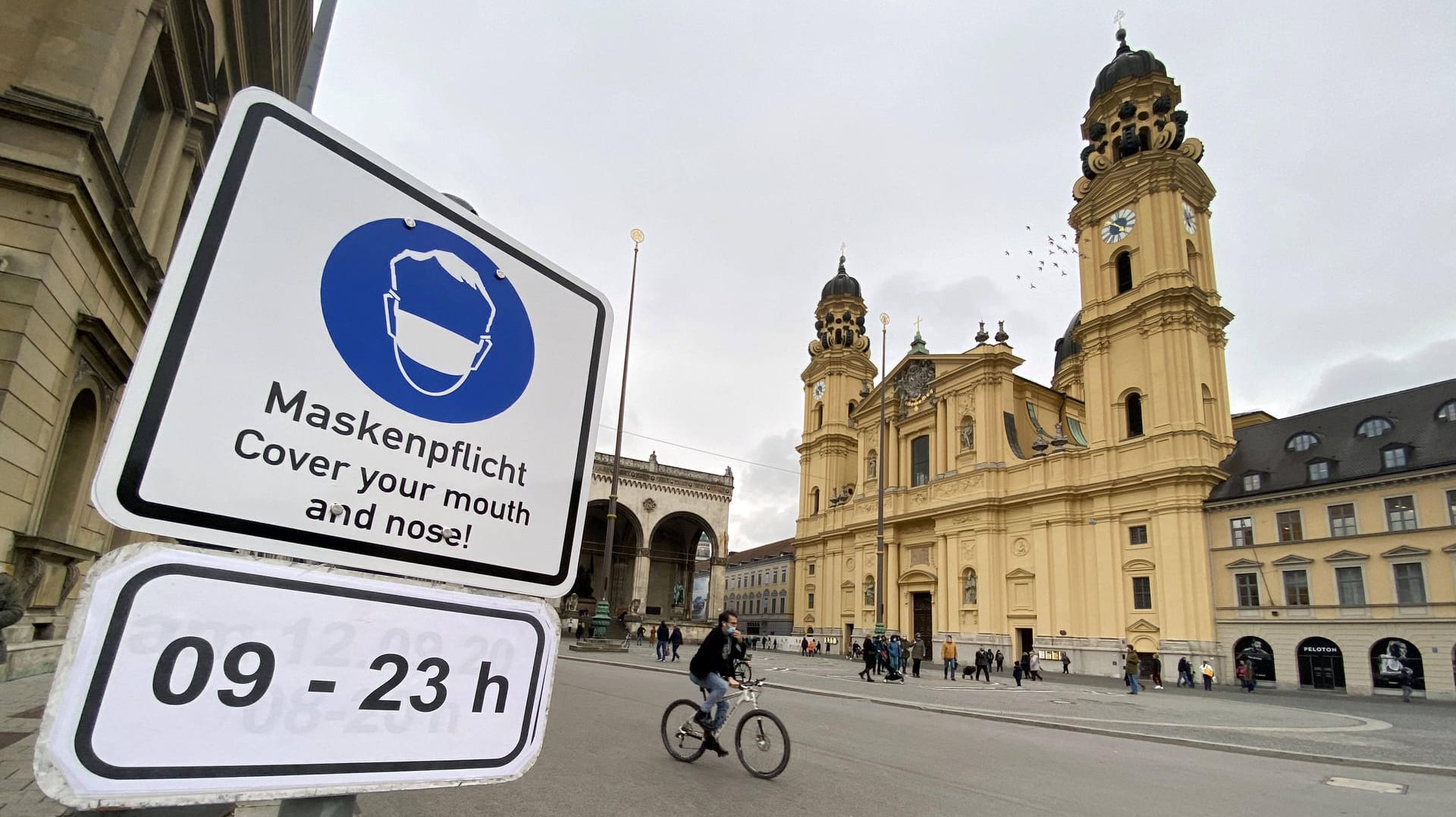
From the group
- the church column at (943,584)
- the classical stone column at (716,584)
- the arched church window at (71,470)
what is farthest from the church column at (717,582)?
the arched church window at (71,470)

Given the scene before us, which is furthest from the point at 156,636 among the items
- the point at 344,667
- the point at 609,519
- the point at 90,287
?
the point at 609,519

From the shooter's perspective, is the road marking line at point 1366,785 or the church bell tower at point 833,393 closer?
the road marking line at point 1366,785

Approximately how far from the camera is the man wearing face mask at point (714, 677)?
7477 mm

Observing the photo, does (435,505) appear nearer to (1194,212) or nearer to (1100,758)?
(1100,758)

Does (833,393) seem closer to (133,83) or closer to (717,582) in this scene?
(717,582)

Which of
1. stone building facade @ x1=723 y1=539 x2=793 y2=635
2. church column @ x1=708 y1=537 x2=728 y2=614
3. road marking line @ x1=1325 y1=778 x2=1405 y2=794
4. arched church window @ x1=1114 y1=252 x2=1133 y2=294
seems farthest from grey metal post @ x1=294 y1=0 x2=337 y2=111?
stone building facade @ x1=723 y1=539 x2=793 y2=635

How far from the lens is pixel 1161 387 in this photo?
31453 millimetres

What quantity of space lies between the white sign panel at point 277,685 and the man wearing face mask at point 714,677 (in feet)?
20.8

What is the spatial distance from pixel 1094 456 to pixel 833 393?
21.9 meters

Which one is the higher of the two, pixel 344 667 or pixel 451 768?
pixel 344 667

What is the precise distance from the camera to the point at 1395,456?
89.1 ft

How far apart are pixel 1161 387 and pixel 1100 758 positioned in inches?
1064

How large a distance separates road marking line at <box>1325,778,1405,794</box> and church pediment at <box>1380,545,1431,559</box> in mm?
23482

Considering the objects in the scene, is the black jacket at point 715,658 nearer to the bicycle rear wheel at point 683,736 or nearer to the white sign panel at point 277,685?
the bicycle rear wheel at point 683,736
